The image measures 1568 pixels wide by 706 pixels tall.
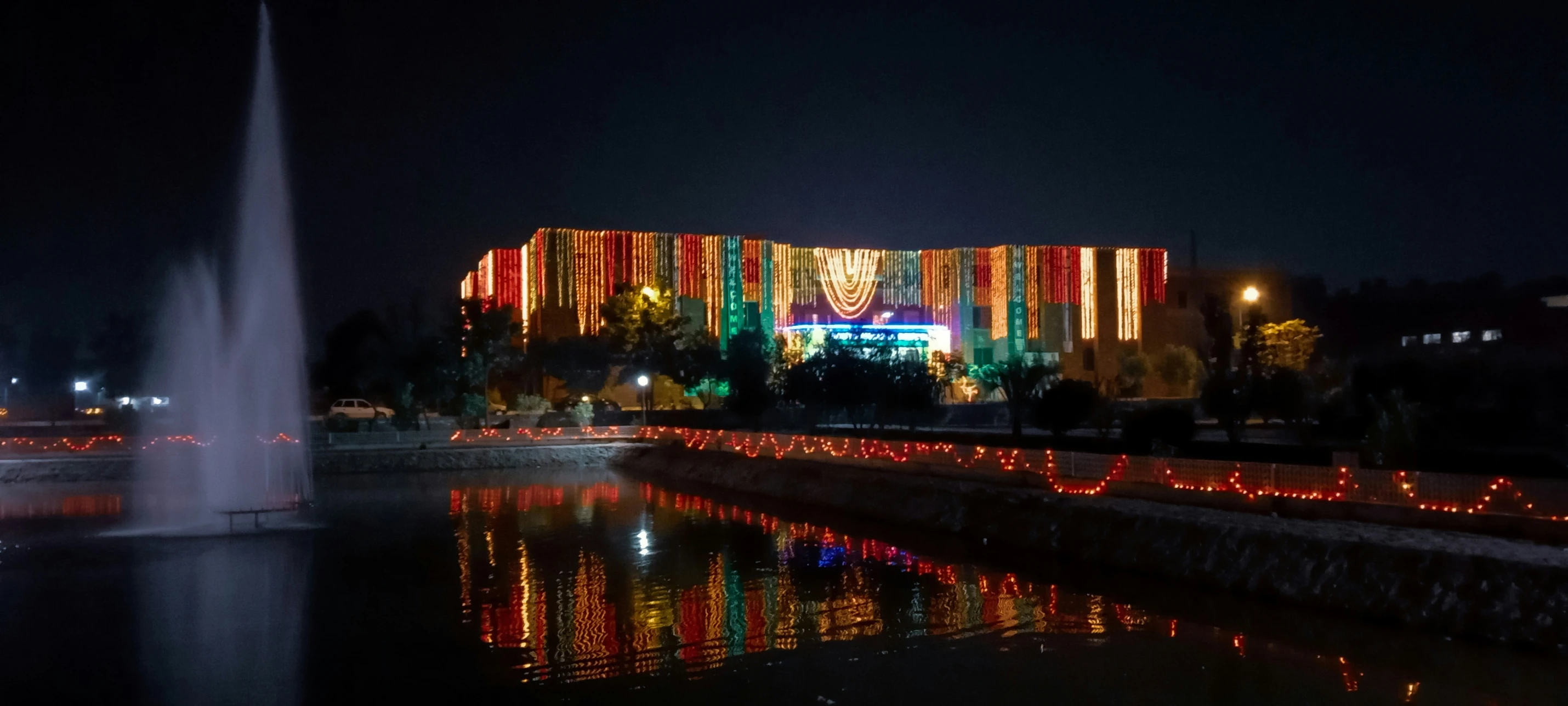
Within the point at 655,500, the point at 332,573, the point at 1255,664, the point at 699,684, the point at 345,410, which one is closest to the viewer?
the point at 699,684

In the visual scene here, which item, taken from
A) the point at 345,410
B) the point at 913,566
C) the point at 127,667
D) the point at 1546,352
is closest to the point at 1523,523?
the point at 913,566

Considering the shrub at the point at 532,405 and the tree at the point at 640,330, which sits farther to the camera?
the tree at the point at 640,330

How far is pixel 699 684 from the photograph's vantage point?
1159cm

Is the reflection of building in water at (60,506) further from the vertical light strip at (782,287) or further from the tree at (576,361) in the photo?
the vertical light strip at (782,287)

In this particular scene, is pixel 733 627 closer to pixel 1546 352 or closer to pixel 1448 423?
pixel 1448 423

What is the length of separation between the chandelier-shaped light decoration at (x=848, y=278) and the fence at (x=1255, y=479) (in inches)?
1627

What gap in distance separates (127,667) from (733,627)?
6664 millimetres

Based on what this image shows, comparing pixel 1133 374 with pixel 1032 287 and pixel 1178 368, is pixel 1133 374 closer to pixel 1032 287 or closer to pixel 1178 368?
pixel 1178 368

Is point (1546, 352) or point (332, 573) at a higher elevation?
point (1546, 352)

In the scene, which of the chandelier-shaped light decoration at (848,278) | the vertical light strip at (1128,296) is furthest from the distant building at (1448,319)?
the chandelier-shaped light decoration at (848,278)

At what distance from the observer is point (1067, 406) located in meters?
35.0

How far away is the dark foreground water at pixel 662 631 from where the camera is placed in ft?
38.0

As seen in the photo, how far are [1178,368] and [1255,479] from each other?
5298 cm

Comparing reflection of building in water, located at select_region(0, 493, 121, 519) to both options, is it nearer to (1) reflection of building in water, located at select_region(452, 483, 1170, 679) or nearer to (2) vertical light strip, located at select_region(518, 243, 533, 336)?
(1) reflection of building in water, located at select_region(452, 483, 1170, 679)
